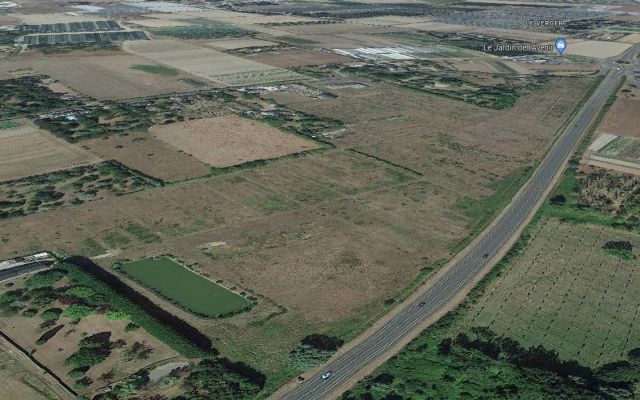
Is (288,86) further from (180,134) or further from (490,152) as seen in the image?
(490,152)

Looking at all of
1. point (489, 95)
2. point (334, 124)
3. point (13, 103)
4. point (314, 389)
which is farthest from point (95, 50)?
point (314, 389)

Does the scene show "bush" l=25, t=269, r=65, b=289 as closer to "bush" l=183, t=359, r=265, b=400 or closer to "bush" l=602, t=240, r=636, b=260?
"bush" l=183, t=359, r=265, b=400

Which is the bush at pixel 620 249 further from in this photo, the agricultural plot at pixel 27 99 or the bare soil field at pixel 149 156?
the agricultural plot at pixel 27 99

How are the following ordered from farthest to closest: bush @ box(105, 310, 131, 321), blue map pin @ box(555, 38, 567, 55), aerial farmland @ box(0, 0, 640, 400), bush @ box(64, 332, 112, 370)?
blue map pin @ box(555, 38, 567, 55) → bush @ box(105, 310, 131, 321) → aerial farmland @ box(0, 0, 640, 400) → bush @ box(64, 332, 112, 370)

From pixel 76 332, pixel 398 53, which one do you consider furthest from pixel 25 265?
pixel 398 53

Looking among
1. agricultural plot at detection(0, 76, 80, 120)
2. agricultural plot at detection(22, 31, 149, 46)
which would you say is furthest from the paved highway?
agricultural plot at detection(22, 31, 149, 46)

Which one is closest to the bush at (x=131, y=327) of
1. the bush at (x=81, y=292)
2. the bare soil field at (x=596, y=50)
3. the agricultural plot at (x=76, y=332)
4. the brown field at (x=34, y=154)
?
the agricultural plot at (x=76, y=332)
